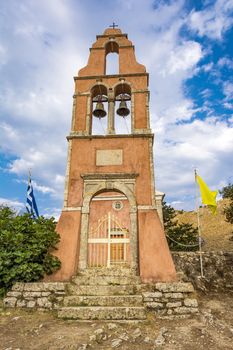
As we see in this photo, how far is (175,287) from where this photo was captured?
21.4 feet

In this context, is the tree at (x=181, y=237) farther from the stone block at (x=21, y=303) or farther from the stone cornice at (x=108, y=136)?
the stone block at (x=21, y=303)

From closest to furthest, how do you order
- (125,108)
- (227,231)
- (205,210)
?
(125,108) → (227,231) → (205,210)

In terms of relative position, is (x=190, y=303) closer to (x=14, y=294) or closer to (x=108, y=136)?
(x=14, y=294)

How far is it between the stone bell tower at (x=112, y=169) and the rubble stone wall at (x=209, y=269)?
168 centimetres

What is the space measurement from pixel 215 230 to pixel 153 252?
17136 millimetres

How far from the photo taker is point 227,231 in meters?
21.3

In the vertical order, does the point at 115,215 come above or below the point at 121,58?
below

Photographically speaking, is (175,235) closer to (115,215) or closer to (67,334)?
A: (115,215)

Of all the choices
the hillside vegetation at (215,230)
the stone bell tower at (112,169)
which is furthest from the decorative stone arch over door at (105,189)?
the hillside vegetation at (215,230)

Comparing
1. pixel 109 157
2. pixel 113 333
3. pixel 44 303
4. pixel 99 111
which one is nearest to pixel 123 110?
pixel 99 111

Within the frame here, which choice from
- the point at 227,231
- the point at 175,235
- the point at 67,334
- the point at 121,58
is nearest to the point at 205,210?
the point at 227,231

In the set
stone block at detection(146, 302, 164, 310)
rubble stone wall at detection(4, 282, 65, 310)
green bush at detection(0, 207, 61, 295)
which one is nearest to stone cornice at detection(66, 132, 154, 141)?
green bush at detection(0, 207, 61, 295)

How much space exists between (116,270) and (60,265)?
1623mm

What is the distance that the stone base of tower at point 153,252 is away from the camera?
23.2ft
